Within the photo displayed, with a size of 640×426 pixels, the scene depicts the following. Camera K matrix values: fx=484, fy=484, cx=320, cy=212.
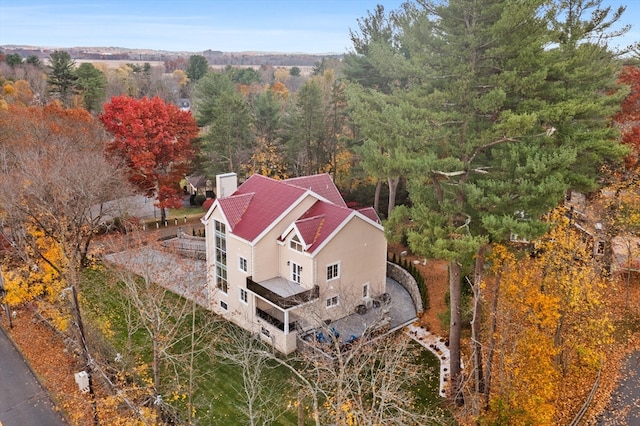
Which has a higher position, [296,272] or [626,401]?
[296,272]

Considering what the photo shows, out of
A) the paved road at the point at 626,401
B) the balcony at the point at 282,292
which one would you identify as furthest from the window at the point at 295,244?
the paved road at the point at 626,401

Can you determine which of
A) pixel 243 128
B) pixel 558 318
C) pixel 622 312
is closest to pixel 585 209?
pixel 622 312

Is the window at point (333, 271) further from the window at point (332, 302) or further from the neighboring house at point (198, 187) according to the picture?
the neighboring house at point (198, 187)

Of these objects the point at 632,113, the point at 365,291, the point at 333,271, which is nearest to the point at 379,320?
the point at 333,271

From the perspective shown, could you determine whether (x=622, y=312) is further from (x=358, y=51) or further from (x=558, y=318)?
(x=358, y=51)

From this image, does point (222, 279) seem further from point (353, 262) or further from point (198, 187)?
point (198, 187)
